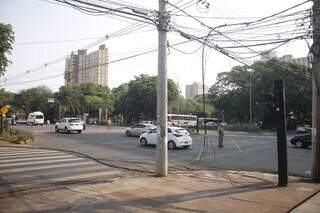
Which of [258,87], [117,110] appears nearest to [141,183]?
[258,87]

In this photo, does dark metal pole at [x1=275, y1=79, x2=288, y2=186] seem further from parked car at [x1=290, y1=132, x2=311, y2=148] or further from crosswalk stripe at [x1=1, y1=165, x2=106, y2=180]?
parked car at [x1=290, y1=132, x2=311, y2=148]

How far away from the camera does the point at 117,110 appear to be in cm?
7862

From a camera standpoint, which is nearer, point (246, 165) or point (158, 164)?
point (158, 164)

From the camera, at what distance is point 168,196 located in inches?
419

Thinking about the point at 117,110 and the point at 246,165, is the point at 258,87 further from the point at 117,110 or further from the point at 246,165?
the point at 246,165

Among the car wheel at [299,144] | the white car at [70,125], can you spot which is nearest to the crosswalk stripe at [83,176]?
the car wheel at [299,144]

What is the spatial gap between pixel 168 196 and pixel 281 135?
15.5 feet

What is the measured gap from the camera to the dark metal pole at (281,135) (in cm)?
1266

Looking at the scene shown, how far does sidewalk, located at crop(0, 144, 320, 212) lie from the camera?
937 centimetres

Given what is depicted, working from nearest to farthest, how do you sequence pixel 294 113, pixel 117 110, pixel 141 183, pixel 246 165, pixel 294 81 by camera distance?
1. pixel 141 183
2. pixel 246 165
3. pixel 294 81
4. pixel 294 113
5. pixel 117 110

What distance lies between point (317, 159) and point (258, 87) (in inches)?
2063

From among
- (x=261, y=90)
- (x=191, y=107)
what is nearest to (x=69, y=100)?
(x=191, y=107)

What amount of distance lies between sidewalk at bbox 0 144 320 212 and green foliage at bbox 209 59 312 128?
159 ft

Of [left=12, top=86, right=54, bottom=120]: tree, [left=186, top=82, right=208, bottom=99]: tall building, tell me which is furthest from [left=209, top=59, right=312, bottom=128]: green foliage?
[left=186, top=82, right=208, bottom=99]: tall building
